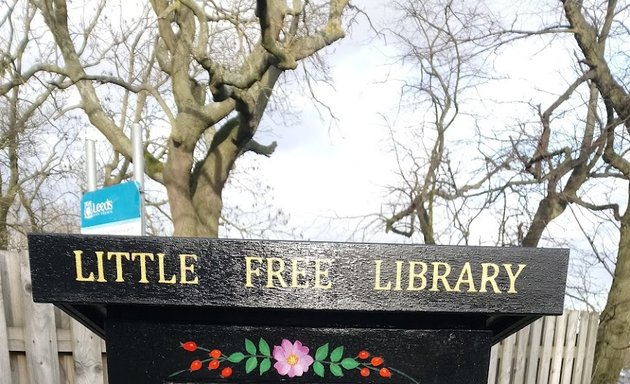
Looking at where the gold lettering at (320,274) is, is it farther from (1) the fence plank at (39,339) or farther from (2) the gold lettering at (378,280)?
(1) the fence plank at (39,339)

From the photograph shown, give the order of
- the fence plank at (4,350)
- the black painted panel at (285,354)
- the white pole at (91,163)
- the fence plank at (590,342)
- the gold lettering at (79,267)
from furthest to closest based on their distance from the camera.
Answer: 1. the fence plank at (590,342)
2. the fence plank at (4,350)
3. the white pole at (91,163)
4. the black painted panel at (285,354)
5. the gold lettering at (79,267)

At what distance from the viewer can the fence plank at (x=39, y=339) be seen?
3352mm

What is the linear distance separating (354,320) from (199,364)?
490 millimetres

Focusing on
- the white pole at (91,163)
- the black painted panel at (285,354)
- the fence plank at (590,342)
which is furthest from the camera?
the fence plank at (590,342)

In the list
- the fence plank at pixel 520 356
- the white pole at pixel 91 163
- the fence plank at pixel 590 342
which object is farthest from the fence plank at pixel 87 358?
the fence plank at pixel 590 342

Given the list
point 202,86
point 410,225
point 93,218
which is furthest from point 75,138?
point 93,218

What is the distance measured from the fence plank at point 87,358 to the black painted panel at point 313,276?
8.28 ft

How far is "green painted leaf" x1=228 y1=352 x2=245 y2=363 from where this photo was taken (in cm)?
140

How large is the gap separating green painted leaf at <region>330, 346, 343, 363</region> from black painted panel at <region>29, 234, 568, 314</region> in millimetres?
235

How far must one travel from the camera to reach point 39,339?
11.0ft

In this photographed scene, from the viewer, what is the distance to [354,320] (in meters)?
1.41

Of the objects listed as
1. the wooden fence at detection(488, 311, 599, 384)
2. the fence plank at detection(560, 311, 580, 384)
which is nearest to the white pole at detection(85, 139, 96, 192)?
the wooden fence at detection(488, 311, 599, 384)

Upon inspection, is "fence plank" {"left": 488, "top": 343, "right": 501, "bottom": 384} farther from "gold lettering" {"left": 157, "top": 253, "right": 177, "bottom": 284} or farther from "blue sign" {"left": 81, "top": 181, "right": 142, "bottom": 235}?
"gold lettering" {"left": 157, "top": 253, "right": 177, "bottom": 284}

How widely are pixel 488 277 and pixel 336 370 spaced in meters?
0.54
